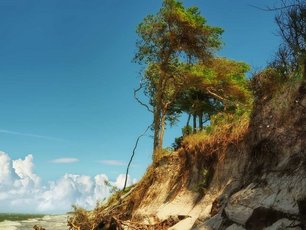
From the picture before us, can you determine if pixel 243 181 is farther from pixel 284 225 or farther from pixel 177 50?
pixel 177 50

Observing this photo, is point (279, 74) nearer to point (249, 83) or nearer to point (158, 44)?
point (249, 83)

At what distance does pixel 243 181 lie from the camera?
13.9 m

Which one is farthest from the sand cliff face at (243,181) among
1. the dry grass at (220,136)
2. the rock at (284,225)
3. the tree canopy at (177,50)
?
the tree canopy at (177,50)

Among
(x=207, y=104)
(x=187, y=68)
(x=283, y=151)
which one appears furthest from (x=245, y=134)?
(x=207, y=104)

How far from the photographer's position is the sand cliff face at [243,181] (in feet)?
32.5

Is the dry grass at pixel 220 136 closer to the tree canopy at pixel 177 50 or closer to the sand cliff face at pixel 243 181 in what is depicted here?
the sand cliff face at pixel 243 181

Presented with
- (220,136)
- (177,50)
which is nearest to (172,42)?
(177,50)

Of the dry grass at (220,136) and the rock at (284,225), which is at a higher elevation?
the dry grass at (220,136)

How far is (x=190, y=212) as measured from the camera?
16.6 meters

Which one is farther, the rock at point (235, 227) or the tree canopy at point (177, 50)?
the tree canopy at point (177, 50)

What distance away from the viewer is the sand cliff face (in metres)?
9.91

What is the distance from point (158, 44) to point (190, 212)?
55.9ft

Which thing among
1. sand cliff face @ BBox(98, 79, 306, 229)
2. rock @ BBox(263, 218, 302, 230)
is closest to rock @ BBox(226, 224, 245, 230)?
sand cliff face @ BBox(98, 79, 306, 229)

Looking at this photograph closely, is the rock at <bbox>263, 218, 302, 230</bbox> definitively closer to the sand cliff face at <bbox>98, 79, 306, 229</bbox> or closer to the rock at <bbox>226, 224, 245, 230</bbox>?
the sand cliff face at <bbox>98, 79, 306, 229</bbox>
